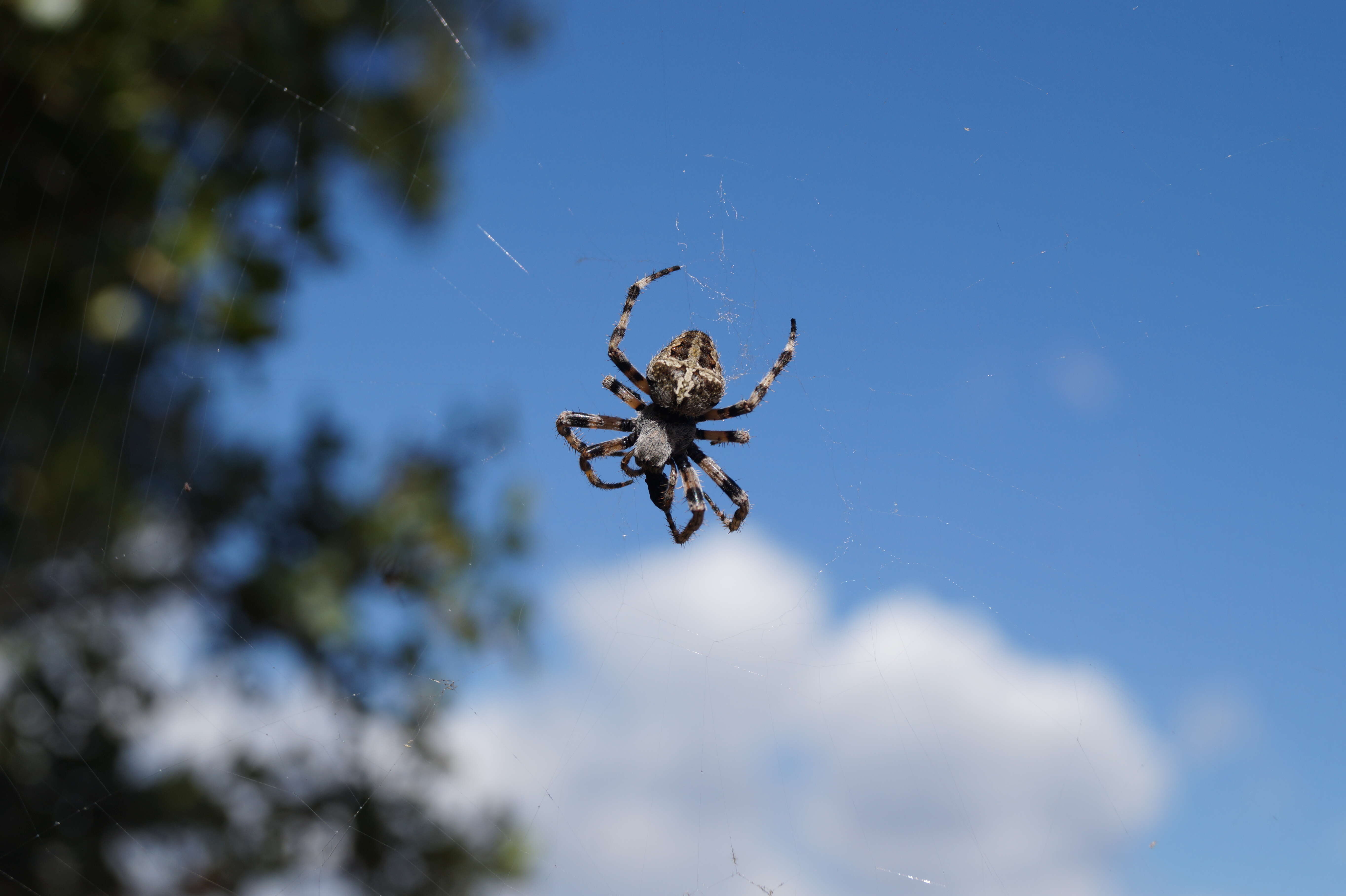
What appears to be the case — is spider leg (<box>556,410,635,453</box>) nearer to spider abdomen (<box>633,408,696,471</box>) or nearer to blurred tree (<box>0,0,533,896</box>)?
spider abdomen (<box>633,408,696,471</box>)

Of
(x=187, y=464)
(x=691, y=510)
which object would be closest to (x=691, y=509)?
(x=691, y=510)

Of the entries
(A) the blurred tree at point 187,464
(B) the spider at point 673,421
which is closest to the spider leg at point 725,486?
(B) the spider at point 673,421

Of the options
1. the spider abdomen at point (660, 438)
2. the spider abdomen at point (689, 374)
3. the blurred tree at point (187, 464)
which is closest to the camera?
the blurred tree at point (187, 464)

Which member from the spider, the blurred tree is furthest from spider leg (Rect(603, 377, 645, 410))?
the blurred tree

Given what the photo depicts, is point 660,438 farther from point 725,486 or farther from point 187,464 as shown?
point 187,464

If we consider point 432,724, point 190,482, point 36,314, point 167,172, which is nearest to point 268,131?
point 167,172

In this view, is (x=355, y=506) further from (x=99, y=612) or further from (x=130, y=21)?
(x=130, y=21)

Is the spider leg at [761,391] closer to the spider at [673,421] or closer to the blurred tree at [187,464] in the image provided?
the spider at [673,421]
